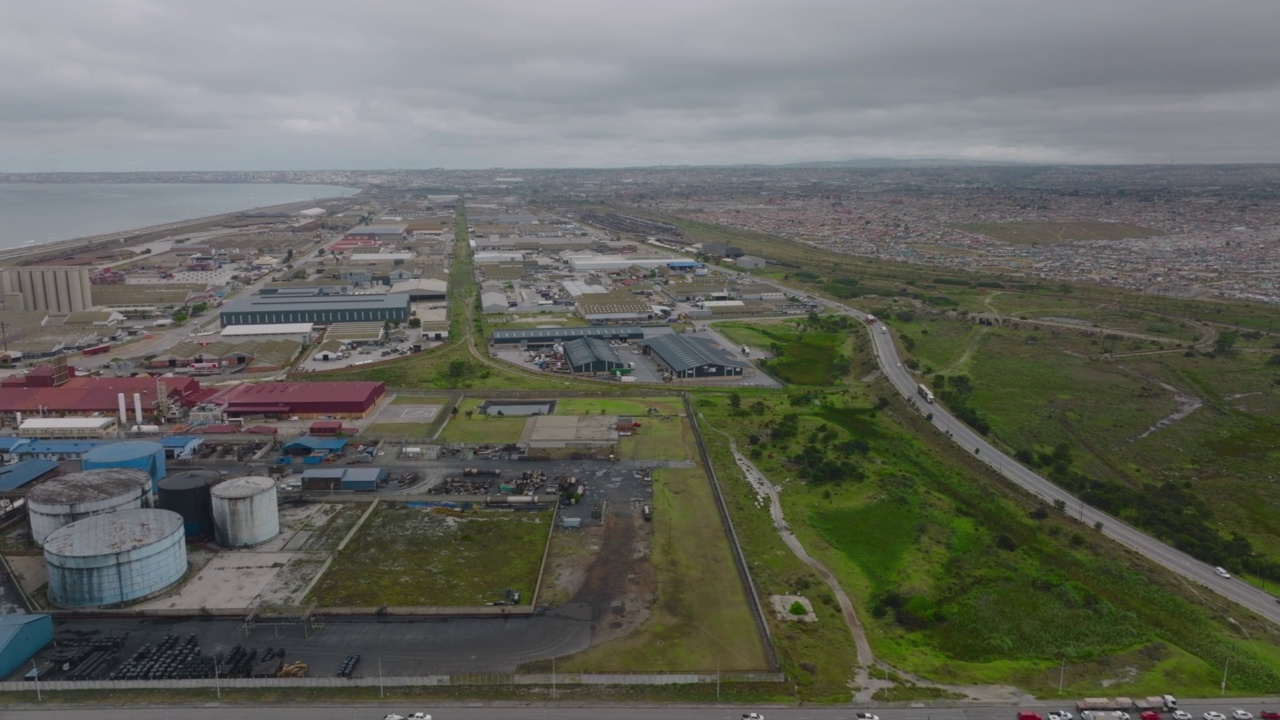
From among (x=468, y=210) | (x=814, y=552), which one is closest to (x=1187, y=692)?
(x=814, y=552)

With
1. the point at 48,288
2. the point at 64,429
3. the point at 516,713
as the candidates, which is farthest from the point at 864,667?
the point at 48,288

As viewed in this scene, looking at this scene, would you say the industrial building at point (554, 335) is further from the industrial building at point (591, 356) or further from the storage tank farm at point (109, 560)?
the storage tank farm at point (109, 560)

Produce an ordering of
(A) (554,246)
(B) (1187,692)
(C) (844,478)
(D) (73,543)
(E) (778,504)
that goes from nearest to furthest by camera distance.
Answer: (B) (1187,692) → (D) (73,543) → (E) (778,504) → (C) (844,478) → (A) (554,246)

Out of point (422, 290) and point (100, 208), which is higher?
point (100, 208)

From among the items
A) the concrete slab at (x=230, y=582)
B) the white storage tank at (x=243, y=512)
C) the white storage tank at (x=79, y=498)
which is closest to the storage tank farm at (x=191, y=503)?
the white storage tank at (x=243, y=512)

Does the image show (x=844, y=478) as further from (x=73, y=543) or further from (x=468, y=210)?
(x=468, y=210)

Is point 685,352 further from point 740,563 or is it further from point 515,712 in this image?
point 515,712

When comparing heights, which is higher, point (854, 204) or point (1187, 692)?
point (854, 204)
